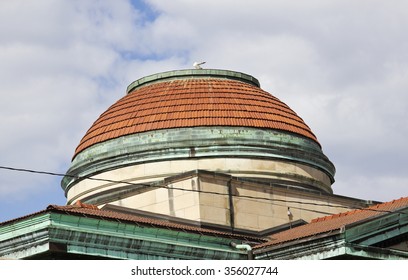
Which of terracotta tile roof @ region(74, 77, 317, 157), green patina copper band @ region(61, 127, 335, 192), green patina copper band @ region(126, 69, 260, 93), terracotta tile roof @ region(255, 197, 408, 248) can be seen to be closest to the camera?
terracotta tile roof @ region(255, 197, 408, 248)

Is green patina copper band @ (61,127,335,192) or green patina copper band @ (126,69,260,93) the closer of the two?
green patina copper band @ (61,127,335,192)

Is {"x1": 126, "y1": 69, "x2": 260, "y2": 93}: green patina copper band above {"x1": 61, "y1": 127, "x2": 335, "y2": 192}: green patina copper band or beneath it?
above

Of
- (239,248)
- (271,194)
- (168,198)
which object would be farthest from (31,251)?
(271,194)

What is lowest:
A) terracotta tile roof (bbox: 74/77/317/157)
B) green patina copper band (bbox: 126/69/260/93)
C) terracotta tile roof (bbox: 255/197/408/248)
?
terracotta tile roof (bbox: 255/197/408/248)

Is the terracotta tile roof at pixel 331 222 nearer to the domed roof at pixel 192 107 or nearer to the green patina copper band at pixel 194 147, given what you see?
the green patina copper band at pixel 194 147

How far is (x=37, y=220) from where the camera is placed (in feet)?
79.2

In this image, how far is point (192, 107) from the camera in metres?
36.1

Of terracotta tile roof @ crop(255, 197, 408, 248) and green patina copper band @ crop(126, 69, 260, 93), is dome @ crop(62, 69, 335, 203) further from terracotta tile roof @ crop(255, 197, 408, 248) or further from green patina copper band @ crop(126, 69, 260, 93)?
terracotta tile roof @ crop(255, 197, 408, 248)

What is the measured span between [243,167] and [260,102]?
3216 mm

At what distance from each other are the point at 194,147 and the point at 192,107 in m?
1.69

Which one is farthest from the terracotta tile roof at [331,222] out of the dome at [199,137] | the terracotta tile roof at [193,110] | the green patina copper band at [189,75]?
the green patina copper band at [189,75]

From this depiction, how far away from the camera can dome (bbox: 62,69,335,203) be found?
115 feet

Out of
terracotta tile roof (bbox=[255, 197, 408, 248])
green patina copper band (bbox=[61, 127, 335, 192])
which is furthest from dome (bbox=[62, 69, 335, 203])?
terracotta tile roof (bbox=[255, 197, 408, 248])

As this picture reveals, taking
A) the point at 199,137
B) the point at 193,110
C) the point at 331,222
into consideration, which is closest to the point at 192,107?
the point at 193,110
